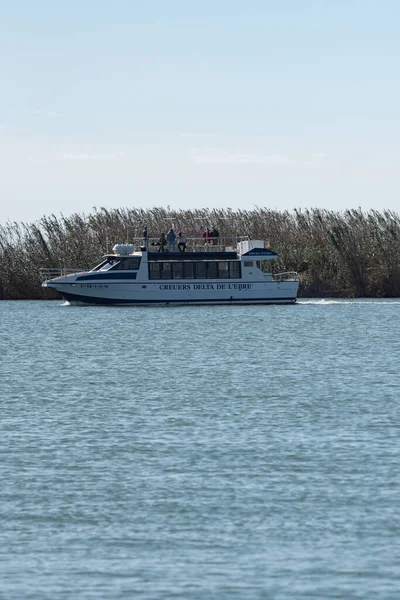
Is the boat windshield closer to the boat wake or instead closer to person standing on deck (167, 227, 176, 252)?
person standing on deck (167, 227, 176, 252)

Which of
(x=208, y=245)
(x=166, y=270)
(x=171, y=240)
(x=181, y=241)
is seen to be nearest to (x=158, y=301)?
(x=166, y=270)

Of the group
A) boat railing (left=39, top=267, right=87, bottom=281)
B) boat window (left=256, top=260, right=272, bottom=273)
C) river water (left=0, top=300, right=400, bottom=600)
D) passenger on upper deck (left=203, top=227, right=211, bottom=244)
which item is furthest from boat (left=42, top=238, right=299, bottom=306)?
river water (left=0, top=300, right=400, bottom=600)

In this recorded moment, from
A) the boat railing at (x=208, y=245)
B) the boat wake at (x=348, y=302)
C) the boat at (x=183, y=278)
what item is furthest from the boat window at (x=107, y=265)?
the boat wake at (x=348, y=302)

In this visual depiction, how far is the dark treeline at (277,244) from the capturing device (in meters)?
77.0

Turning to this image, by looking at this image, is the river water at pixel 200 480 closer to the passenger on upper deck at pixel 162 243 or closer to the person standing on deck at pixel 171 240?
the person standing on deck at pixel 171 240

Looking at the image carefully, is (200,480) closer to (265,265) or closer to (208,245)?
(208,245)

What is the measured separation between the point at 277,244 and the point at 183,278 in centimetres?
626

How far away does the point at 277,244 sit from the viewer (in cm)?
8088

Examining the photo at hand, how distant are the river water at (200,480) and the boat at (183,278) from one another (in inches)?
1447

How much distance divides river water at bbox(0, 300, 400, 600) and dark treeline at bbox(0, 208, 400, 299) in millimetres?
36791

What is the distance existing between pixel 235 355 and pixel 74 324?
21331 millimetres

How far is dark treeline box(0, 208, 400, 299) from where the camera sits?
3031 inches

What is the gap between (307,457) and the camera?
20.0 metres

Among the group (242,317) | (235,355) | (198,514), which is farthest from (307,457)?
(242,317)
